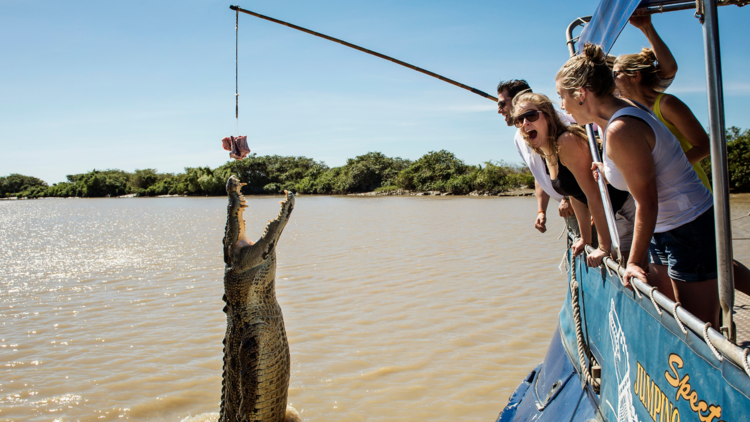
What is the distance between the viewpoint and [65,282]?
799cm

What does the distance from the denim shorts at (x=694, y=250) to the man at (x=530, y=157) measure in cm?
102

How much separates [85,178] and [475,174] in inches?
2663

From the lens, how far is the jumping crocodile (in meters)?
2.79

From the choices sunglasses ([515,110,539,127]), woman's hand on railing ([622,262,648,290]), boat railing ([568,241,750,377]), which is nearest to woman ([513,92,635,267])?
sunglasses ([515,110,539,127])

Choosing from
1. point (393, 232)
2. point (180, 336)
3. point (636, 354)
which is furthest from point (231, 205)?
point (393, 232)

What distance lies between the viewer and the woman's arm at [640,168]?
160cm

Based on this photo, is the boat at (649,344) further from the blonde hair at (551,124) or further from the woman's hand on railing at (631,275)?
the blonde hair at (551,124)

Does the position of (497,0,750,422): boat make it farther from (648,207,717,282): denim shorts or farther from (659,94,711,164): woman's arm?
(659,94,711,164): woman's arm

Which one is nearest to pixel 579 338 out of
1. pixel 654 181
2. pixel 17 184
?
pixel 654 181

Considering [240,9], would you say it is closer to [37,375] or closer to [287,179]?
[37,375]

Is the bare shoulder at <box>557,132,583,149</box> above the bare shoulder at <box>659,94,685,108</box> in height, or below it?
below

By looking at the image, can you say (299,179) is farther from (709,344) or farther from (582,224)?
(709,344)

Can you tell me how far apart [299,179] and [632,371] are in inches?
2261

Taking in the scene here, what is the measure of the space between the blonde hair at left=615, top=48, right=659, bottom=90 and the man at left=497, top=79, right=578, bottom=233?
0.66 m
